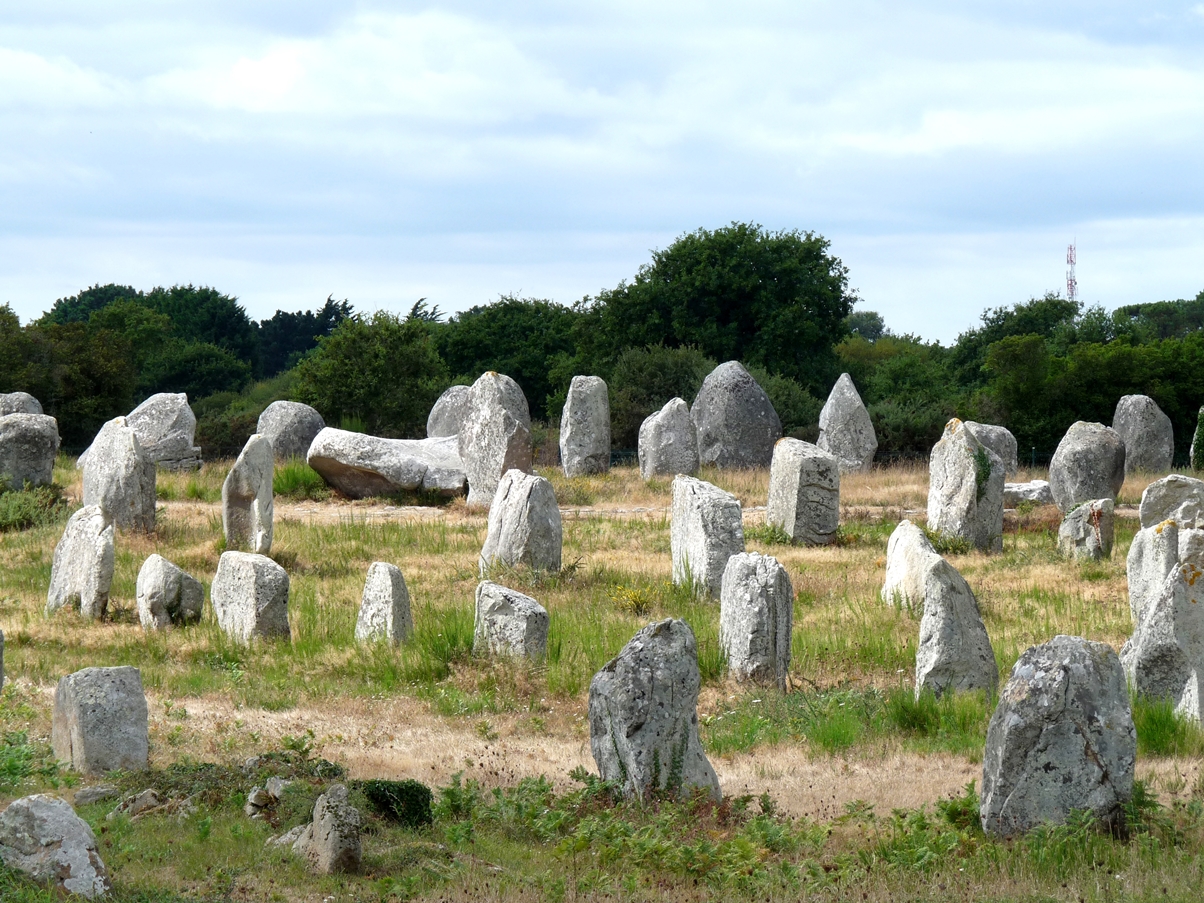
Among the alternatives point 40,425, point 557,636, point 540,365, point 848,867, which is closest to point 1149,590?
point 557,636

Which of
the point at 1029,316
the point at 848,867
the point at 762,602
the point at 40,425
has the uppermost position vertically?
the point at 1029,316

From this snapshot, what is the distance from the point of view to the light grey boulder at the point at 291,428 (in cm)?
2989

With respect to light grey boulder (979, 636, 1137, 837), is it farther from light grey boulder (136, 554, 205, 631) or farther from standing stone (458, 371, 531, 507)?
standing stone (458, 371, 531, 507)

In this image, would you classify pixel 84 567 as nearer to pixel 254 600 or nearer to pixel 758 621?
pixel 254 600

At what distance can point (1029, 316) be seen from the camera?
53.9 meters

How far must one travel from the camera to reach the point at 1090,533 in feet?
57.5

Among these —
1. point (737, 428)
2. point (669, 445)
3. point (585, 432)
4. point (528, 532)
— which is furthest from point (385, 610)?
point (737, 428)

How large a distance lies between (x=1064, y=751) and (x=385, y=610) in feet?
23.1

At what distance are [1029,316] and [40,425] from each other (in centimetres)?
4094

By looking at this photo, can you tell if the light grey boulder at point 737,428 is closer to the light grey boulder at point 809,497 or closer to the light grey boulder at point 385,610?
the light grey boulder at point 809,497

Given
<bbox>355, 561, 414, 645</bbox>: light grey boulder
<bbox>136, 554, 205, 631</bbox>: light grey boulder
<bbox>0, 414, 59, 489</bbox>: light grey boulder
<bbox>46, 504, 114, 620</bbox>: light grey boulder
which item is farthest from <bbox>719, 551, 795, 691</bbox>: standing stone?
<bbox>0, 414, 59, 489</bbox>: light grey boulder

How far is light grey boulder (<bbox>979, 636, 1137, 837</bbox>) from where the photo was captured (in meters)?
6.91

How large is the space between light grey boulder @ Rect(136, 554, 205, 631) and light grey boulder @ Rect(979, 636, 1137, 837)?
28.8ft

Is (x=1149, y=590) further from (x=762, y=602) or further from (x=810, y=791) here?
(x=810, y=791)
